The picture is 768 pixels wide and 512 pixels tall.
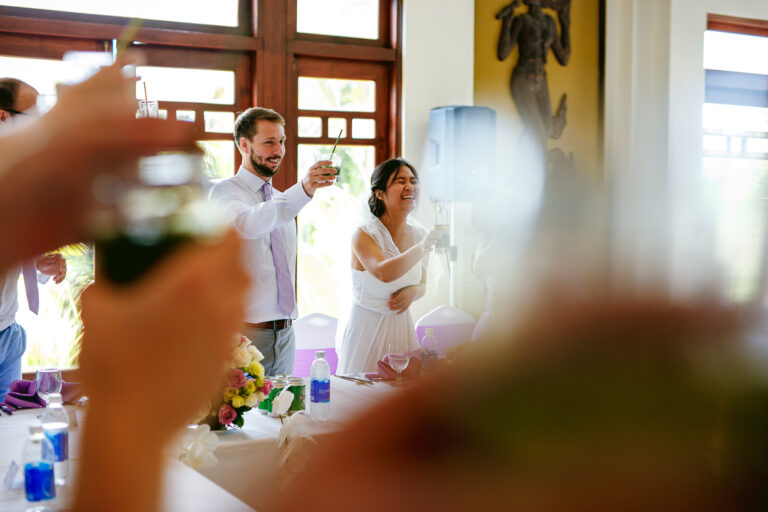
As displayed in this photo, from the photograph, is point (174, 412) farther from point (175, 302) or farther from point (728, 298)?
point (728, 298)

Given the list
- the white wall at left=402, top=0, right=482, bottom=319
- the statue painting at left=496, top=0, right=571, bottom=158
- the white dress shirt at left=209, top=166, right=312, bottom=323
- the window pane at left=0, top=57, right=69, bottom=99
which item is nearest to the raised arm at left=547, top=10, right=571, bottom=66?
the statue painting at left=496, top=0, right=571, bottom=158

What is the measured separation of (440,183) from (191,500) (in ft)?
11.5

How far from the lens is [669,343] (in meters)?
0.30

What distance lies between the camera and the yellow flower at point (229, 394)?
2.25 metres

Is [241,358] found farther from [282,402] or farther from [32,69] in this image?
[32,69]

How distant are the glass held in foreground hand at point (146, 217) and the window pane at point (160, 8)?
13.2 feet

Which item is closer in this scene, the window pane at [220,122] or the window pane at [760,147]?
the window pane at [760,147]

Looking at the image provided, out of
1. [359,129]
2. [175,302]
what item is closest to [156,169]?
[175,302]

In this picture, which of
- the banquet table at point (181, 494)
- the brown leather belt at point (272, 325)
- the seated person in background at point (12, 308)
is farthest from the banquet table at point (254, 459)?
the brown leather belt at point (272, 325)

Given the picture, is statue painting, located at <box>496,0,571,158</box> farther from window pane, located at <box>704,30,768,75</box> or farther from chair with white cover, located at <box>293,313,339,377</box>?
chair with white cover, located at <box>293,313,339,377</box>

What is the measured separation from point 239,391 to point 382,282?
1.43m

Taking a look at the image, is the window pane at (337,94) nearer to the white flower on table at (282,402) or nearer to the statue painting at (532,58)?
the statue painting at (532,58)

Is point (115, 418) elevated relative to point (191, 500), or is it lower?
elevated

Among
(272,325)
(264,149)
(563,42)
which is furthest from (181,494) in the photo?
(563,42)
